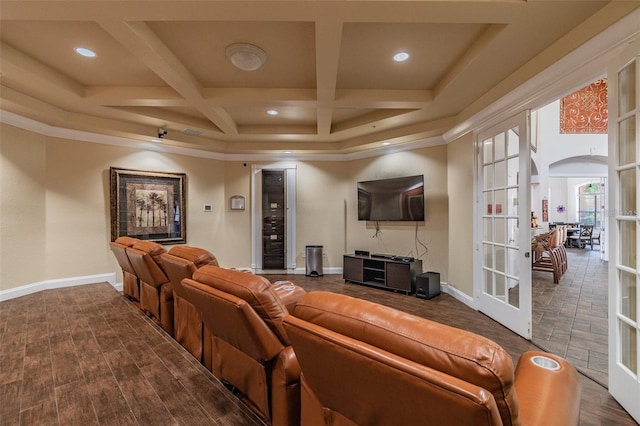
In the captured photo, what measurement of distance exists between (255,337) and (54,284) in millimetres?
4613

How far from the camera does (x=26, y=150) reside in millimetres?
3965

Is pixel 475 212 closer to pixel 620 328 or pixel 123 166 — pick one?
pixel 620 328

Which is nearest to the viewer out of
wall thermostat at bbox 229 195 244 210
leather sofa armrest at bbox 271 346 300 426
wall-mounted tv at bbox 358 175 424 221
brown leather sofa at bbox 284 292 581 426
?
brown leather sofa at bbox 284 292 581 426

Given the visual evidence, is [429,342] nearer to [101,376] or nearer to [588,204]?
[101,376]

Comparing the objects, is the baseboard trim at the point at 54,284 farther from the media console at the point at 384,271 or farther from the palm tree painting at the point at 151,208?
the media console at the point at 384,271

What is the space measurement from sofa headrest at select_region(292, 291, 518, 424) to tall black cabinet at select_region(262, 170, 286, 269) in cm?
498

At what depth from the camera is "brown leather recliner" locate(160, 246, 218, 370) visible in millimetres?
2244

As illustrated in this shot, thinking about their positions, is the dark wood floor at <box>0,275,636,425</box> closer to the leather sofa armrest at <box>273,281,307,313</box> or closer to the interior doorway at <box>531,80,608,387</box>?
the interior doorway at <box>531,80,608,387</box>

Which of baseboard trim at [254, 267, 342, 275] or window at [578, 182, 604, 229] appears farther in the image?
window at [578, 182, 604, 229]

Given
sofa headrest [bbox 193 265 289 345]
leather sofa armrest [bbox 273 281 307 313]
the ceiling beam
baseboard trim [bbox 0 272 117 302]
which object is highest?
the ceiling beam

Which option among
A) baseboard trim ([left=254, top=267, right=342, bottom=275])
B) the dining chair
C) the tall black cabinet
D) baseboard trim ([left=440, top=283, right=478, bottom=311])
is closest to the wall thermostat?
the tall black cabinet

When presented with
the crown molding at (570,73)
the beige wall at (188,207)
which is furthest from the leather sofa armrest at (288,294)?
the beige wall at (188,207)

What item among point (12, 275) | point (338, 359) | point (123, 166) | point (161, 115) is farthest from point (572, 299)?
point (12, 275)

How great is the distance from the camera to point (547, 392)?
1.07 metres
